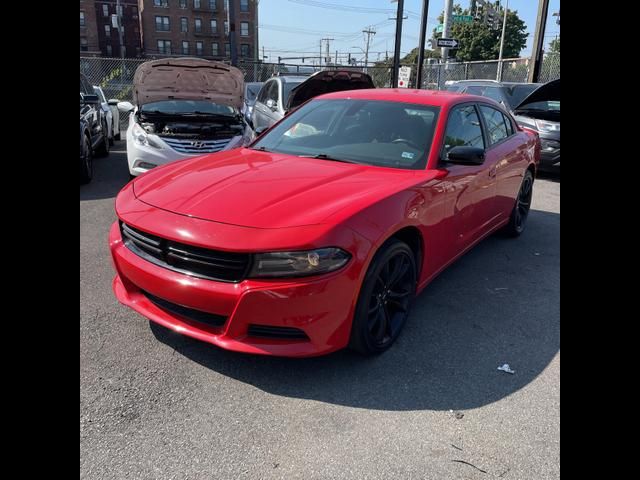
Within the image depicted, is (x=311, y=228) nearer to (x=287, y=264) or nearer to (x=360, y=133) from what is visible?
(x=287, y=264)

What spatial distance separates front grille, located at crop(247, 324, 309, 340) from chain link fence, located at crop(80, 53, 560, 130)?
54.9 feet

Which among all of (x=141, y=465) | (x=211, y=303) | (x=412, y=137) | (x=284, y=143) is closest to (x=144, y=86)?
(x=284, y=143)

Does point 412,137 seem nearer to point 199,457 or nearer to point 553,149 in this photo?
point 199,457

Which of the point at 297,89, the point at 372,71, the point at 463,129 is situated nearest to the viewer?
the point at 463,129

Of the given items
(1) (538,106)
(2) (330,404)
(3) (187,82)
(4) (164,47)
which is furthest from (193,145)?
(4) (164,47)

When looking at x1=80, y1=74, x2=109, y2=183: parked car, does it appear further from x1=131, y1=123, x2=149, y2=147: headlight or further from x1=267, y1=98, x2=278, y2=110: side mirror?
x1=267, y1=98, x2=278, y2=110: side mirror

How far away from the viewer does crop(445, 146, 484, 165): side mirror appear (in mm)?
3326

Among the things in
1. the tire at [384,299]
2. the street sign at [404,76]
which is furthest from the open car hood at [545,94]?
the tire at [384,299]

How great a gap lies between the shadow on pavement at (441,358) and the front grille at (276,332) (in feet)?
1.06

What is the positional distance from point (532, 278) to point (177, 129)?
5171mm

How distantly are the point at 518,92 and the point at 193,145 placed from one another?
27.0 feet

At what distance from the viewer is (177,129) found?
699cm

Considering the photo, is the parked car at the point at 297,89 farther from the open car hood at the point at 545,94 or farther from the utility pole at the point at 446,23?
the utility pole at the point at 446,23

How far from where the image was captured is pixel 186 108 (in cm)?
799
